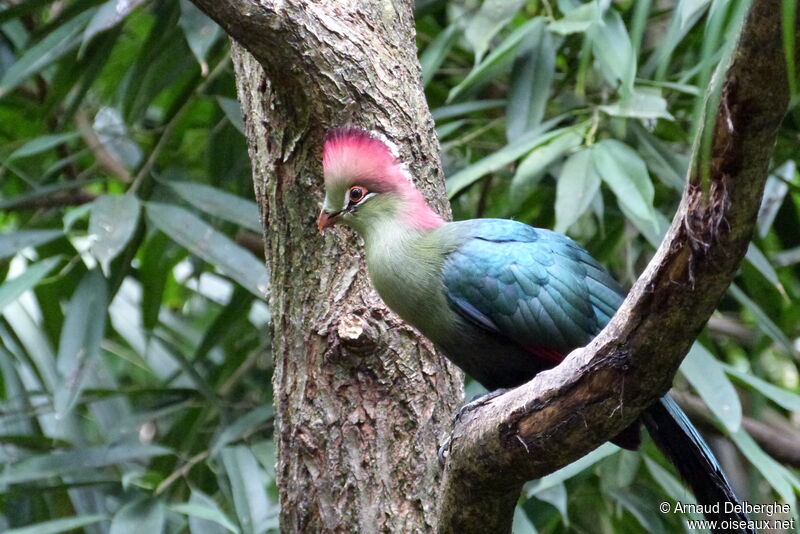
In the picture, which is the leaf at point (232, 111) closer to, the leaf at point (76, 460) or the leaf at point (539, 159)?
the leaf at point (539, 159)

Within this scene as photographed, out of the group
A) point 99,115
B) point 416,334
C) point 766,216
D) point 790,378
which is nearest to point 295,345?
point 416,334

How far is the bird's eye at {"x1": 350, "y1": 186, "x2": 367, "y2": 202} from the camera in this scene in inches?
95.0

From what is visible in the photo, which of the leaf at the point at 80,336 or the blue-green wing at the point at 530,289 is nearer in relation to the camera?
the blue-green wing at the point at 530,289

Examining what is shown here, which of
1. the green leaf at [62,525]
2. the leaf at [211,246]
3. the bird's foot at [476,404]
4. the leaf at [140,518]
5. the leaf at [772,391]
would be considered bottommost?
the green leaf at [62,525]

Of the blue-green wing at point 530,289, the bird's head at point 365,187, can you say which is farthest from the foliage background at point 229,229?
the bird's head at point 365,187

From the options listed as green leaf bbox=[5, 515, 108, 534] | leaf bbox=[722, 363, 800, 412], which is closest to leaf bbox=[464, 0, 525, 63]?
leaf bbox=[722, 363, 800, 412]

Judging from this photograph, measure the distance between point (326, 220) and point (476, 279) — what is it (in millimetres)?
401

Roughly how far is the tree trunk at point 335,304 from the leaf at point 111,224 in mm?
512

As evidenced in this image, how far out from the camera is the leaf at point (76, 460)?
3.15 meters

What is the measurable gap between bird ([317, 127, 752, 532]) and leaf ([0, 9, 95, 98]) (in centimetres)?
145

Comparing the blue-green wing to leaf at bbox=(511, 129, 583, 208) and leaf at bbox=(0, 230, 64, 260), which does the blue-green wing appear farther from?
leaf at bbox=(0, 230, 64, 260)

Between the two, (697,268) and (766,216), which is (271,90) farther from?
(766,216)

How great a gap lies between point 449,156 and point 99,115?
5.75 feet

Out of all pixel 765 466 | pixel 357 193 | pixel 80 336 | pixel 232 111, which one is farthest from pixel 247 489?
pixel 765 466
